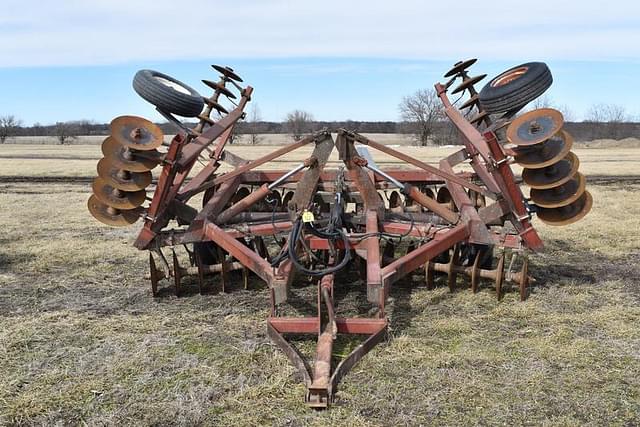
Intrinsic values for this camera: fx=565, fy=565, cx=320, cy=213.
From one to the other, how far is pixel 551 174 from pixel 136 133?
12.2ft

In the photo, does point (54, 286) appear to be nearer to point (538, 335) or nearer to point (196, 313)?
point (196, 313)

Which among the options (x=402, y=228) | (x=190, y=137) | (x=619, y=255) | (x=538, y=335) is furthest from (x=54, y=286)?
(x=619, y=255)

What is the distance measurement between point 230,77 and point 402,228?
9.90 feet

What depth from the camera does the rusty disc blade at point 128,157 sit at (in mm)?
5039

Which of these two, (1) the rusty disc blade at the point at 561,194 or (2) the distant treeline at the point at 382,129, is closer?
(1) the rusty disc blade at the point at 561,194

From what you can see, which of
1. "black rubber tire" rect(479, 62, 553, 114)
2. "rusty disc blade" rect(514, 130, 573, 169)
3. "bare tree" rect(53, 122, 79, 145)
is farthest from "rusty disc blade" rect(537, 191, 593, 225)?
"bare tree" rect(53, 122, 79, 145)

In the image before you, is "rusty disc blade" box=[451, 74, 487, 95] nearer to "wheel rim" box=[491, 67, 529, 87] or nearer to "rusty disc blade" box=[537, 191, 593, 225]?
"wheel rim" box=[491, 67, 529, 87]

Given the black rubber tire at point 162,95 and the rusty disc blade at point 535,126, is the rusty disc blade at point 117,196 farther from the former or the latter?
the rusty disc blade at point 535,126

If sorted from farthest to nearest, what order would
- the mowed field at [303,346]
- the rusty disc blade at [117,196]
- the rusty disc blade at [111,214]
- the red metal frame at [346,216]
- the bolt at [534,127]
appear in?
1. the rusty disc blade at [111,214]
2. the rusty disc blade at [117,196]
3. the bolt at [534,127]
4. the red metal frame at [346,216]
5. the mowed field at [303,346]

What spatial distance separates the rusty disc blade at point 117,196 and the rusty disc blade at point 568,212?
3.75 m

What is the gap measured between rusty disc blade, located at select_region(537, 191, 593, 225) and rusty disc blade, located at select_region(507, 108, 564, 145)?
793 mm

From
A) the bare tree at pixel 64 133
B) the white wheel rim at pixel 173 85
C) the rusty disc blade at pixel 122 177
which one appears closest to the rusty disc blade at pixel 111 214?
the rusty disc blade at pixel 122 177

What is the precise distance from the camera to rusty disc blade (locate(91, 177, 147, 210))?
17.1 ft

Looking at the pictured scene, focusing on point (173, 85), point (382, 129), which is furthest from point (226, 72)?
point (382, 129)
